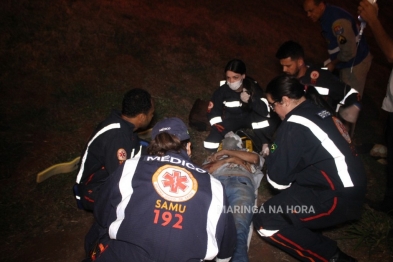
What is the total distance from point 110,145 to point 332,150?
6.70ft

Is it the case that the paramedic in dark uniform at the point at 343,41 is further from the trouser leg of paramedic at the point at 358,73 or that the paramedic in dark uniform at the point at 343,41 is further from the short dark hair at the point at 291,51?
the short dark hair at the point at 291,51

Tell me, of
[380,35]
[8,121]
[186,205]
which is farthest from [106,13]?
[186,205]

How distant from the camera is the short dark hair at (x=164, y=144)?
7.49 ft

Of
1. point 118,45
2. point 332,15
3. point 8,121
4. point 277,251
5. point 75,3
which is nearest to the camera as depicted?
point 277,251

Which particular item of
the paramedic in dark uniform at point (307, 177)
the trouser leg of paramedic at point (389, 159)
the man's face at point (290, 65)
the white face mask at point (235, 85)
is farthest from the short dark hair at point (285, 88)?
the white face mask at point (235, 85)

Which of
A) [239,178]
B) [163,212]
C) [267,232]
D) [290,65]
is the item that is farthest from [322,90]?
[163,212]

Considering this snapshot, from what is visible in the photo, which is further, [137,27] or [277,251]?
[137,27]

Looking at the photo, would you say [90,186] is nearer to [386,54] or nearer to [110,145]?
[110,145]

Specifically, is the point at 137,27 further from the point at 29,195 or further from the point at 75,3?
the point at 29,195

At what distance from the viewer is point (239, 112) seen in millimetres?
4977

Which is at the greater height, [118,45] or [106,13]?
[106,13]

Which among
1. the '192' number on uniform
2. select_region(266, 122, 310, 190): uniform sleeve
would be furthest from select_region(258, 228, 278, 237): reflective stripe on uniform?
the '192' number on uniform

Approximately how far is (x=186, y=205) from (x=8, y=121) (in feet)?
15.0

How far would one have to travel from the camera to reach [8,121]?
5.21 metres
